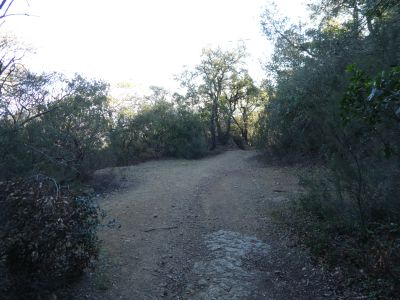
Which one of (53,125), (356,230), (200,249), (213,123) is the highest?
(213,123)

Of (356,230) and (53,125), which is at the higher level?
(53,125)

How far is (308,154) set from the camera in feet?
47.6

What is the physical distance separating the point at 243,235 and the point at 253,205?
7.62 feet

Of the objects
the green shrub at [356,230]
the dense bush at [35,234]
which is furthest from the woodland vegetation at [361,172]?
the dense bush at [35,234]

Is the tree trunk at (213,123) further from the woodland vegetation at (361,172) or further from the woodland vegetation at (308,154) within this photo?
the woodland vegetation at (361,172)

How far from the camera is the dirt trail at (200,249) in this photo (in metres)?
5.29

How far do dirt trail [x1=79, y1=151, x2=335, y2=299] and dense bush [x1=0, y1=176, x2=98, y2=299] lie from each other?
28.0 inches

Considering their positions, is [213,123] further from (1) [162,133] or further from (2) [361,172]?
(2) [361,172]

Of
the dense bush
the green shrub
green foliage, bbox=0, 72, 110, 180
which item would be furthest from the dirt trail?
green foliage, bbox=0, 72, 110, 180

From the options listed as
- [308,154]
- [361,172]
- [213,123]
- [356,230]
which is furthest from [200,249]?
[213,123]

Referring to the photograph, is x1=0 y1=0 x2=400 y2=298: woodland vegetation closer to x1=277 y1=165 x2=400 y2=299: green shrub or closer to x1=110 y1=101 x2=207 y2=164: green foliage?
x1=277 y1=165 x2=400 y2=299: green shrub

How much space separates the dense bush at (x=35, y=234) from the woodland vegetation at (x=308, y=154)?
0.04 feet

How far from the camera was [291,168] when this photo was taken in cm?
1469

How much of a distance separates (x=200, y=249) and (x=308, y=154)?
8953 millimetres
